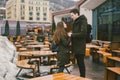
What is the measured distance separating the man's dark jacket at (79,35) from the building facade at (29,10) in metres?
101

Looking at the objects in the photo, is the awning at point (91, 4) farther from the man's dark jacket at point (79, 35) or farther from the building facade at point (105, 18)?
the man's dark jacket at point (79, 35)

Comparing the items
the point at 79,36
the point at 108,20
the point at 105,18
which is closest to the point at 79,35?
the point at 79,36

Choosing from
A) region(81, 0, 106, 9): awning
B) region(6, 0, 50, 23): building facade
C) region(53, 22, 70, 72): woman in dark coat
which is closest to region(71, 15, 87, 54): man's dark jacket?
region(53, 22, 70, 72): woman in dark coat

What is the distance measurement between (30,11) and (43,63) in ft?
339

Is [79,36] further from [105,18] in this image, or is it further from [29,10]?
[29,10]

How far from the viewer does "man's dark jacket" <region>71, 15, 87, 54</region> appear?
521cm

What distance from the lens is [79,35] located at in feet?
17.0

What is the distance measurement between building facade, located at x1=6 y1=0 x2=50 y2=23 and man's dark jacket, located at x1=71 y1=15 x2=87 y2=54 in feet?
332

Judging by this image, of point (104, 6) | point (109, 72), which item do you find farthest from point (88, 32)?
point (104, 6)

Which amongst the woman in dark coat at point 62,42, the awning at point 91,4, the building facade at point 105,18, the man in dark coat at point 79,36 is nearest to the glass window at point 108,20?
the building facade at point 105,18

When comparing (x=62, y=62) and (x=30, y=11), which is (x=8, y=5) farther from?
(x=62, y=62)

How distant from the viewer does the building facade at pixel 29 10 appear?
10819 cm

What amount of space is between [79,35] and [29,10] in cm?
10681

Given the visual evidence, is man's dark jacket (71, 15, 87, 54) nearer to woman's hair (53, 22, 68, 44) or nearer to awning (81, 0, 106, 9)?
woman's hair (53, 22, 68, 44)
